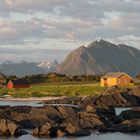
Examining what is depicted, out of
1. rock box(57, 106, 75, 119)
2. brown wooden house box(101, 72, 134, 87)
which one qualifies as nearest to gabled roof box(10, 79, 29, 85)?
brown wooden house box(101, 72, 134, 87)

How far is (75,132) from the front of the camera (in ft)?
167

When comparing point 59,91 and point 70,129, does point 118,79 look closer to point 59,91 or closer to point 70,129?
point 59,91

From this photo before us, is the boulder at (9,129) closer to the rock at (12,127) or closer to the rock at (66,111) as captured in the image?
the rock at (12,127)

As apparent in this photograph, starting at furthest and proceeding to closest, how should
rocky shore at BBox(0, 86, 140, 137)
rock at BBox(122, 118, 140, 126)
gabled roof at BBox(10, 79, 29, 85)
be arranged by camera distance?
1. gabled roof at BBox(10, 79, 29, 85)
2. rock at BBox(122, 118, 140, 126)
3. rocky shore at BBox(0, 86, 140, 137)

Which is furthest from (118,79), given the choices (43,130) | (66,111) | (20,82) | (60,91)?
(43,130)

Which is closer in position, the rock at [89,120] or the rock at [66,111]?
the rock at [89,120]

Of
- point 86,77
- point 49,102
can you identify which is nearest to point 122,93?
point 49,102

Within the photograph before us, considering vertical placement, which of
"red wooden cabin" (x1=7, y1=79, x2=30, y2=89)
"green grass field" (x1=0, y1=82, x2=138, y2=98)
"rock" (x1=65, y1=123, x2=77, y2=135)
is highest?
"red wooden cabin" (x1=7, y1=79, x2=30, y2=89)

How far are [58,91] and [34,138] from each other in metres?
68.6

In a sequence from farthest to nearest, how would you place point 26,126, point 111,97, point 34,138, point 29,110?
point 111,97
point 29,110
point 26,126
point 34,138

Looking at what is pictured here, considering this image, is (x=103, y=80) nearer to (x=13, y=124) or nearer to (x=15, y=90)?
(x=15, y=90)

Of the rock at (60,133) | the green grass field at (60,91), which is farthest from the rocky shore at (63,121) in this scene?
the green grass field at (60,91)

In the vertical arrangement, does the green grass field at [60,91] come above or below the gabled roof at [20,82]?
below

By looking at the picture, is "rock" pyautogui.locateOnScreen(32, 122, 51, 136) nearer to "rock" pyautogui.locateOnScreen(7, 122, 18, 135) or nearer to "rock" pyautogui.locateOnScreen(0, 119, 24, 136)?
"rock" pyautogui.locateOnScreen(0, 119, 24, 136)
